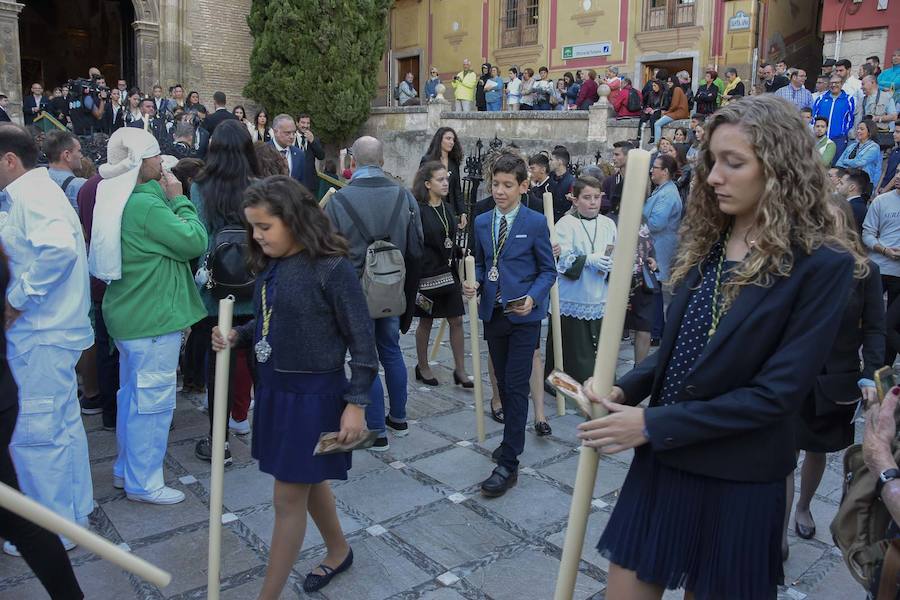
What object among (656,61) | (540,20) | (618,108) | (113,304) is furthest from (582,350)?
(540,20)

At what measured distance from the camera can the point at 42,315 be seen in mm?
3436

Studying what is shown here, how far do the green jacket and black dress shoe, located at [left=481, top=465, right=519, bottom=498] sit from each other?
189cm

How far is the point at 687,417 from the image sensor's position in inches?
75.4

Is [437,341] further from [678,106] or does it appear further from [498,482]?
[678,106]

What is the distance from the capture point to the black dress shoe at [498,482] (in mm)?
4238

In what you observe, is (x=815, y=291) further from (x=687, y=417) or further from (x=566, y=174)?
(x=566, y=174)

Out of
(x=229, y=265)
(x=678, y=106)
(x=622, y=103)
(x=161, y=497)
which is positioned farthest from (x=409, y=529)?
(x=622, y=103)

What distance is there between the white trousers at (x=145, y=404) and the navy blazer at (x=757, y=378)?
2.96m

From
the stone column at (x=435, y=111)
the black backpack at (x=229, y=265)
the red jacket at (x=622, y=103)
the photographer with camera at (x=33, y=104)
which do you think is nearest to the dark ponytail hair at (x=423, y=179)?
the black backpack at (x=229, y=265)

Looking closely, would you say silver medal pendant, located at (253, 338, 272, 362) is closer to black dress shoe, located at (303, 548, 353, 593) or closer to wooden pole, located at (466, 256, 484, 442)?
black dress shoe, located at (303, 548, 353, 593)

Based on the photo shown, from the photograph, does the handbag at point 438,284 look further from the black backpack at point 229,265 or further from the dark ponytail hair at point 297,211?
the dark ponytail hair at point 297,211

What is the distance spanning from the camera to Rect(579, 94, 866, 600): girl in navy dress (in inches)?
73.5

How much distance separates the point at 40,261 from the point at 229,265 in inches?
46.5

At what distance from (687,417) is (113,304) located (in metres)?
3.18
